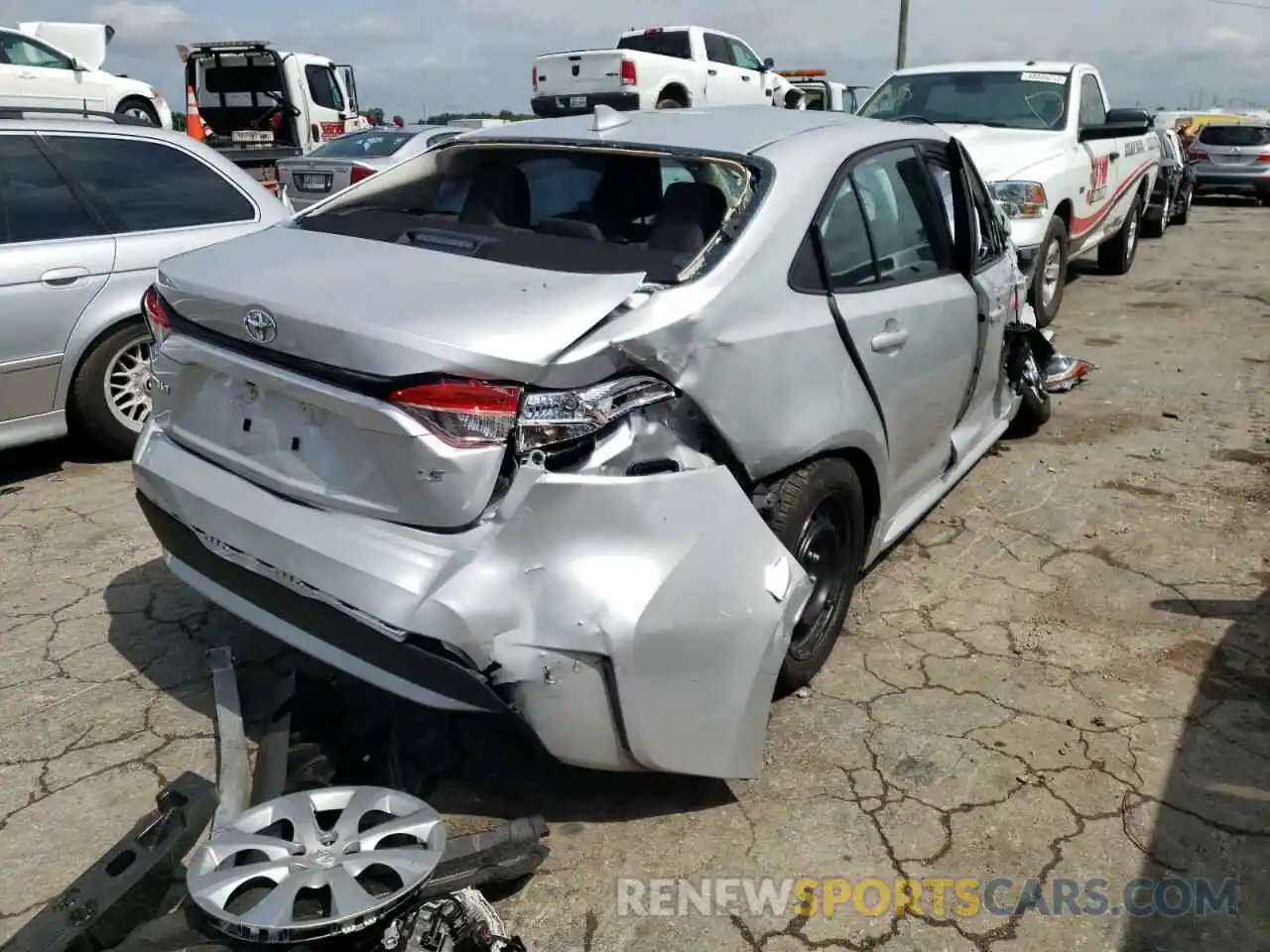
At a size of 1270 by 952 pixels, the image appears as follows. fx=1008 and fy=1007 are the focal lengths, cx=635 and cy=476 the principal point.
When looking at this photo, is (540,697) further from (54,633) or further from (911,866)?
(54,633)

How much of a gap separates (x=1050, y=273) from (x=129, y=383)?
619 cm

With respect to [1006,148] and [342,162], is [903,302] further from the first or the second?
[342,162]

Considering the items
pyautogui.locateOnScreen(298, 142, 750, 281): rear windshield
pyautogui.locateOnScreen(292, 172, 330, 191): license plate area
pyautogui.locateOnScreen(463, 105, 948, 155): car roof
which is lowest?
pyautogui.locateOnScreen(292, 172, 330, 191): license plate area

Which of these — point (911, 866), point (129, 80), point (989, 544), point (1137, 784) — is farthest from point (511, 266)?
point (129, 80)

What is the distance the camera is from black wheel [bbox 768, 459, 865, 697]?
2666 mm

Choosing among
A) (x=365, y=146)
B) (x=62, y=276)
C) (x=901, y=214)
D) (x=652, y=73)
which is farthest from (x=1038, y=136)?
(x=652, y=73)

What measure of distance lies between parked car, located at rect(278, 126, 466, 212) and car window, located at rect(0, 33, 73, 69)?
5059 mm

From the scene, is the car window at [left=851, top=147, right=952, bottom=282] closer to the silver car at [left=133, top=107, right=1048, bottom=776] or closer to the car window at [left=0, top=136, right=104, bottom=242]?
the silver car at [left=133, top=107, right=1048, bottom=776]

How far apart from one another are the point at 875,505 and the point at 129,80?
592 inches

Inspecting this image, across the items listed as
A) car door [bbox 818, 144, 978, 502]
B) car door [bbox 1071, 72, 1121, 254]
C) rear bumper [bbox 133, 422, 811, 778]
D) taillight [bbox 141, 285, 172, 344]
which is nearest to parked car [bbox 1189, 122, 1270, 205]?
car door [bbox 1071, 72, 1121, 254]

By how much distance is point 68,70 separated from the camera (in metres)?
13.8

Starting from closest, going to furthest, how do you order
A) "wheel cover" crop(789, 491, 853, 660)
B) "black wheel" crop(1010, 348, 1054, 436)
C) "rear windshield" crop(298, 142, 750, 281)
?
1. "rear windshield" crop(298, 142, 750, 281)
2. "wheel cover" crop(789, 491, 853, 660)
3. "black wheel" crop(1010, 348, 1054, 436)

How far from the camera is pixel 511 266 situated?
2451 millimetres

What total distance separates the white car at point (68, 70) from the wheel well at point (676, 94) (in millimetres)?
7030
